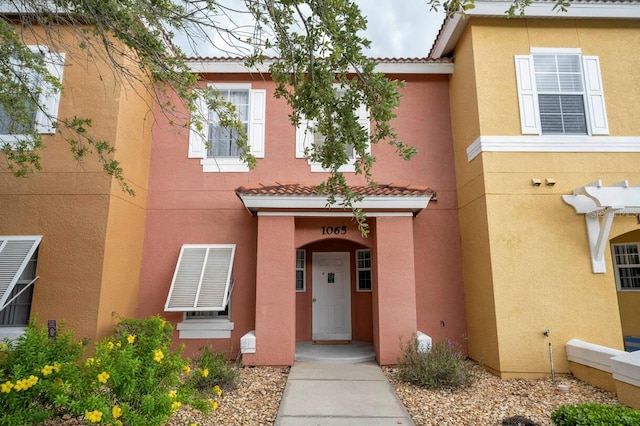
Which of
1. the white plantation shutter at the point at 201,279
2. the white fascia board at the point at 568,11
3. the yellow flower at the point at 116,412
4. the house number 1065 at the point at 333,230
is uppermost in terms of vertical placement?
the white fascia board at the point at 568,11

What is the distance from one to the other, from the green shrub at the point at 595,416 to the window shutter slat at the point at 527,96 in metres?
5.85

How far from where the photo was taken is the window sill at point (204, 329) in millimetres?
9203

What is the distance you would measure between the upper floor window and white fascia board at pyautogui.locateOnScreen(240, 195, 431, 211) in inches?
117

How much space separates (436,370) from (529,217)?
388 centimetres

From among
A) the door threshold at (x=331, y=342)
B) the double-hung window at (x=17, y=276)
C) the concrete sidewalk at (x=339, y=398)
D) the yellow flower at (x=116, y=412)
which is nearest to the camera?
the yellow flower at (x=116, y=412)

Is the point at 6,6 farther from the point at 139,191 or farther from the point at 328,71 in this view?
the point at 328,71

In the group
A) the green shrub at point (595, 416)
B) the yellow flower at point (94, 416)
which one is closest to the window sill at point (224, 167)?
the yellow flower at point (94, 416)

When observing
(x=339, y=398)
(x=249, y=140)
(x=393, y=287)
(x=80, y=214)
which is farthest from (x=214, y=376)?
(x=249, y=140)

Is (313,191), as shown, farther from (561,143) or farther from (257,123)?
(561,143)

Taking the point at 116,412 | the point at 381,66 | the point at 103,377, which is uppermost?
the point at 381,66

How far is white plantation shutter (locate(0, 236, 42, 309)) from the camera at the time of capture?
7441mm

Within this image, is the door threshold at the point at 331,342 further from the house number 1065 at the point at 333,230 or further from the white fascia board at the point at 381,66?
the white fascia board at the point at 381,66

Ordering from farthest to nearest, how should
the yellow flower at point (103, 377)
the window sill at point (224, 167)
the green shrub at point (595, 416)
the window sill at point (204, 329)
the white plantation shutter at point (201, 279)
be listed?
1. the window sill at point (224, 167)
2. the window sill at point (204, 329)
3. the white plantation shutter at point (201, 279)
4. the green shrub at point (595, 416)
5. the yellow flower at point (103, 377)

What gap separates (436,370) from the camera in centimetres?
698
